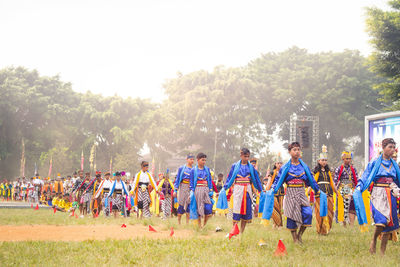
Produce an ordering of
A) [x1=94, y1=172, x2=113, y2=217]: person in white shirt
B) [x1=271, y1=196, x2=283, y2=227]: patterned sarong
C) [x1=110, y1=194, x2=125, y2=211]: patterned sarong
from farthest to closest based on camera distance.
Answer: [x1=94, y1=172, x2=113, y2=217]: person in white shirt, [x1=110, y1=194, x2=125, y2=211]: patterned sarong, [x1=271, y1=196, x2=283, y2=227]: patterned sarong

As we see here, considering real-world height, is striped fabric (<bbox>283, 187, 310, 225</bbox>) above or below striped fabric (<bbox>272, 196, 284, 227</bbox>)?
above

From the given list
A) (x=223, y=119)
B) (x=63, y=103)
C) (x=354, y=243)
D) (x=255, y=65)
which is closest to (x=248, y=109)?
(x=223, y=119)

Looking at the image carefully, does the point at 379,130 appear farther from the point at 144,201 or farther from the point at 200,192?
the point at 200,192

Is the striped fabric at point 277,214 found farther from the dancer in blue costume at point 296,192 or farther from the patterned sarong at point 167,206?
the patterned sarong at point 167,206

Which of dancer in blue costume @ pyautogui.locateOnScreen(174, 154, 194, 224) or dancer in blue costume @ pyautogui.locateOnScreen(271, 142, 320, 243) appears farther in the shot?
dancer in blue costume @ pyautogui.locateOnScreen(174, 154, 194, 224)

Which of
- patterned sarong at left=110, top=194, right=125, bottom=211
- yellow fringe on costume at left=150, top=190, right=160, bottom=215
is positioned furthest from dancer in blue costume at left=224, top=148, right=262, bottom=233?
yellow fringe on costume at left=150, top=190, right=160, bottom=215

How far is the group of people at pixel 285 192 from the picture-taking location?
758cm

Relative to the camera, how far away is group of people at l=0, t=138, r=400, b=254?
7582mm

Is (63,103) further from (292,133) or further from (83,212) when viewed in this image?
(83,212)

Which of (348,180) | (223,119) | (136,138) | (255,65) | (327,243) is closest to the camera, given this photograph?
(327,243)

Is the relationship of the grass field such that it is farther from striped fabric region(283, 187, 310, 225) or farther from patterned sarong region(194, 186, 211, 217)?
patterned sarong region(194, 186, 211, 217)

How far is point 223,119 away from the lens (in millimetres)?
53938

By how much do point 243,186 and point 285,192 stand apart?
190cm

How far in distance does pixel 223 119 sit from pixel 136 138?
36.8 feet
